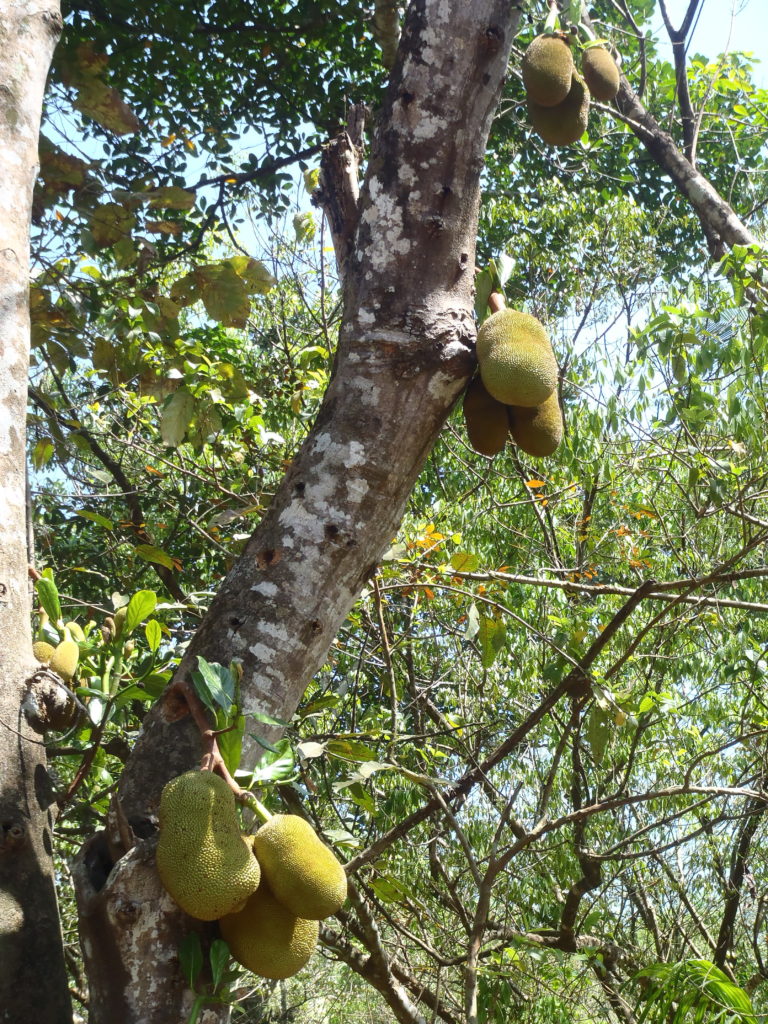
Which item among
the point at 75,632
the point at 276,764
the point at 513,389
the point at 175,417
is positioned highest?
the point at 175,417

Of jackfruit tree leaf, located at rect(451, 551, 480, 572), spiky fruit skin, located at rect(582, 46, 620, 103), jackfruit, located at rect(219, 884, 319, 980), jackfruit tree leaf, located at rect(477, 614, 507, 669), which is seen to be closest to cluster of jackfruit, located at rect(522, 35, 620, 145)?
spiky fruit skin, located at rect(582, 46, 620, 103)

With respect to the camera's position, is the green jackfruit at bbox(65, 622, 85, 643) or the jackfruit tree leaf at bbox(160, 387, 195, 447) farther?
the jackfruit tree leaf at bbox(160, 387, 195, 447)

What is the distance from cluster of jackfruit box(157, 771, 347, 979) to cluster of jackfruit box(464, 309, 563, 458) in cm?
60

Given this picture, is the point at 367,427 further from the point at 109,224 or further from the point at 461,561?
the point at 109,224

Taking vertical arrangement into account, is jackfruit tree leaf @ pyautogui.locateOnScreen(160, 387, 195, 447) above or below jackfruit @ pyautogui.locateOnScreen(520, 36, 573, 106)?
below

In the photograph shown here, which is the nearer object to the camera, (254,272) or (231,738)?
(231,738)

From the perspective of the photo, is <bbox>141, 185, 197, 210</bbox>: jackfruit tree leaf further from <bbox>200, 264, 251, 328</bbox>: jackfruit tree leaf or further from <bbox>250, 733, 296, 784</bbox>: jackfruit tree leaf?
<bbox>250, 733, 296, 784</bbox>: jackfruit tree leaf

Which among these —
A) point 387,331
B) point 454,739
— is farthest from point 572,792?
point 387,331

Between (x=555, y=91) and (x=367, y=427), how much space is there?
4.45 ft

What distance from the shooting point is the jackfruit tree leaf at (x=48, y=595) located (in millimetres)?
1312

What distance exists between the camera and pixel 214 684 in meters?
0.86

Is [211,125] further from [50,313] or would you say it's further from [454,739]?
[454,739]

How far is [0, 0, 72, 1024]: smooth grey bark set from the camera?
85 cm

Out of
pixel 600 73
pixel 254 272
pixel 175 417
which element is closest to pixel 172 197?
pixel 254 272
